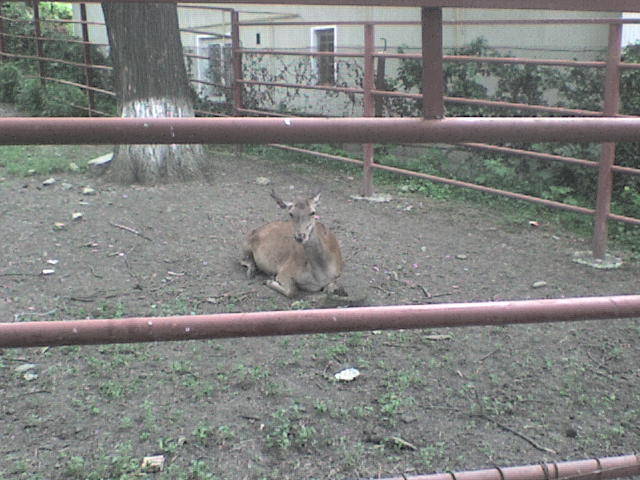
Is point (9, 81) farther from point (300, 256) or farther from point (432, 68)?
point (432, 68)

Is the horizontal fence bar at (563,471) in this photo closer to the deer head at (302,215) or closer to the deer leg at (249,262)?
the deer head at (302,215)

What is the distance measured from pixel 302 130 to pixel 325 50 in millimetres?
9512

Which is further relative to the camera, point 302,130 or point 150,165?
point 150,165

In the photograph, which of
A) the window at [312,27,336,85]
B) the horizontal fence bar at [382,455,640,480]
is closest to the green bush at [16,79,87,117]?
the window at [312,27,336,85]

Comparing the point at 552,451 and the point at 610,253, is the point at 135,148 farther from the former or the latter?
the point at 552,451

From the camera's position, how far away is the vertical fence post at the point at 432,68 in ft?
4.63

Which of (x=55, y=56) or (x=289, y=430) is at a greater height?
(x=55, y=56)

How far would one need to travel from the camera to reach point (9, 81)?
492 inches

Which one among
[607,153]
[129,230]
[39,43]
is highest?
[39,43]

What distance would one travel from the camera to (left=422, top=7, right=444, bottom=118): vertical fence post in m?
1.41

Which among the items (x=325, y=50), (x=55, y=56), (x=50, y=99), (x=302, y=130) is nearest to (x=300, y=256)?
(x=302, y=130)

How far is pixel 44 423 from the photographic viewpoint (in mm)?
3225

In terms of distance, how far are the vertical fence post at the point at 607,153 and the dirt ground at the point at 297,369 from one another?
0.32 m

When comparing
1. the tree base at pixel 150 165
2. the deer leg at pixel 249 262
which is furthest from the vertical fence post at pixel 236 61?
the deer leg at pixel 249 262
